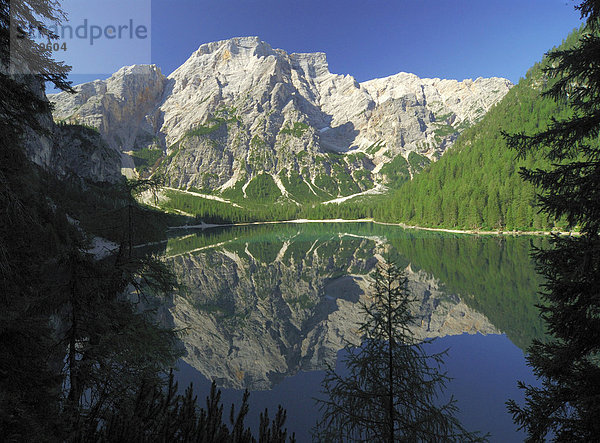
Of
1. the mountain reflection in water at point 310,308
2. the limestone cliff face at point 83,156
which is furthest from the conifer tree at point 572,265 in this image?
the limestone cliff face at point 83,156

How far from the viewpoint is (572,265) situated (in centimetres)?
629

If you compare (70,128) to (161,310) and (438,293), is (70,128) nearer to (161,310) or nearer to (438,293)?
(161,310)

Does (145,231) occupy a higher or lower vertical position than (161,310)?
higher

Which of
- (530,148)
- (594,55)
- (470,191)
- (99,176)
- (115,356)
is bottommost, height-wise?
(115,356)

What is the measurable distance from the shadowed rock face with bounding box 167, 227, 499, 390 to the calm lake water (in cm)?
9

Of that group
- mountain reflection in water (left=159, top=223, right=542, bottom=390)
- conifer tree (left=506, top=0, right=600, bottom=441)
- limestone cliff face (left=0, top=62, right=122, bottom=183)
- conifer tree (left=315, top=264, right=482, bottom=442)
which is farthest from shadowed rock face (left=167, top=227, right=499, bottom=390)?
limestone cliff face (left=0, top=62, right=122, bottom=183)

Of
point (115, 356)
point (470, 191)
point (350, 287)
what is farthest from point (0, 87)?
point (470, 191)

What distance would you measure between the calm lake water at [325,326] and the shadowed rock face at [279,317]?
0.09 m

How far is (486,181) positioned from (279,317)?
109 metres

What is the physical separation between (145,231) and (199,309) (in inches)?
672

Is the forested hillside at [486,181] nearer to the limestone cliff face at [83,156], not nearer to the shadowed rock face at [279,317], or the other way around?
the shadowed rock face at [279,317]

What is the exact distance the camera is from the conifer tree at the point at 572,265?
20.0ft

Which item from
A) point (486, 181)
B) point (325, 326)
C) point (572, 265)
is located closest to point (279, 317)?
point (325, 326)

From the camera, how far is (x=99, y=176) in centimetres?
13938
